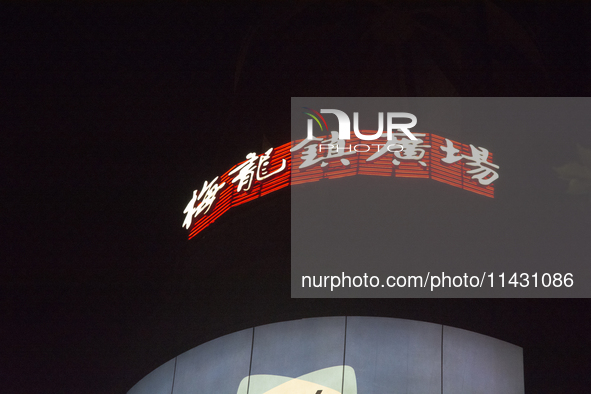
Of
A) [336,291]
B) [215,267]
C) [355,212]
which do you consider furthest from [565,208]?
[215,267]

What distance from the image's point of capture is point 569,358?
6.69 metres

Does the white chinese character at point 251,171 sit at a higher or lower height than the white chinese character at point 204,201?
higher

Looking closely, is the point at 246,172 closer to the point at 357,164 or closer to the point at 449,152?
the point at 357,164

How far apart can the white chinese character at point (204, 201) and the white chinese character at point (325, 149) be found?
1805 mm

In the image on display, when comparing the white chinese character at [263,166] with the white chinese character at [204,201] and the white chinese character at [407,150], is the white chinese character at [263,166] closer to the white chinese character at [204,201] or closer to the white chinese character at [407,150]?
the white chinese character at [204,201]

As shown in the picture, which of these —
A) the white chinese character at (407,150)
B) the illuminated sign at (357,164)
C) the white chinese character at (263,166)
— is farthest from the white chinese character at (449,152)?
the white chinese character at (263,166)

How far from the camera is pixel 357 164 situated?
28.7 ft

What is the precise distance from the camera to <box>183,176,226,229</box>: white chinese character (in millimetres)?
9453

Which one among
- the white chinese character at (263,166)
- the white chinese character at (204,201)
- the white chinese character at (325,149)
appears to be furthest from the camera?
the white chinese character at (204,201)

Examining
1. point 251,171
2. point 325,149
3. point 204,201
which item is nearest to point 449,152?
point 325,149

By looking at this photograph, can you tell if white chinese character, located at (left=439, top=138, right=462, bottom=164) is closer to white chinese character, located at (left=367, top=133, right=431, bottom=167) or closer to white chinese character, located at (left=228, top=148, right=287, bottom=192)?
white chinese character, located at (left=367, top=133, right=431, bottom=167)

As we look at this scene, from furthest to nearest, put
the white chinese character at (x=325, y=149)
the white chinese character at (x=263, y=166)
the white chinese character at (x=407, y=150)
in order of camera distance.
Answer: the white chinese character at (x=263, y=166) → the white chinese character at (x=325, y=149) → the white chinese character at (x=407, y=150)

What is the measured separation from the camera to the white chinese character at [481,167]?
850cm

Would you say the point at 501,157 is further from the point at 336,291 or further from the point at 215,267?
the point at 215,267
